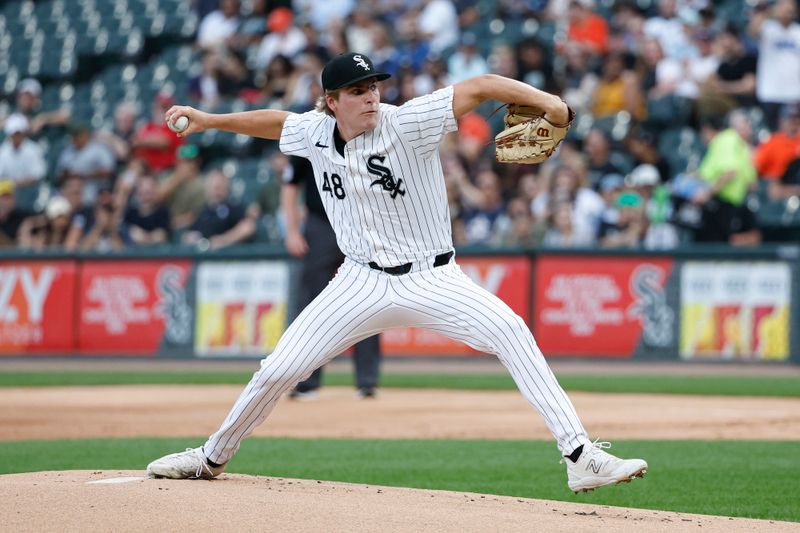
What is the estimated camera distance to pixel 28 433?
9406mm

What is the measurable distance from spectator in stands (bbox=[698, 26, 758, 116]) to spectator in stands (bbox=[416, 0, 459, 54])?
3969mm

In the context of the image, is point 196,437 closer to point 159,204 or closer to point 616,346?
point 616,346

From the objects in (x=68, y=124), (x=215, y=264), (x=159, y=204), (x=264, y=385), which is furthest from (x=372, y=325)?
(x=68, y=124)

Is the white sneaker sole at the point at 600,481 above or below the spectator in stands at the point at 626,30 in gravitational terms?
below

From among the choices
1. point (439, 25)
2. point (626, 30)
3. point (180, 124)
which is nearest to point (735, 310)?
point (626, 30)

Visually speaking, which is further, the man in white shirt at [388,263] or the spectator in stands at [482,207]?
the spectator in stands at [482,207]

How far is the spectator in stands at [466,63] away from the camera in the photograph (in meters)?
17.6

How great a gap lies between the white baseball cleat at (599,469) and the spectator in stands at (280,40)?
14.1 metres

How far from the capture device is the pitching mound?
4949mm

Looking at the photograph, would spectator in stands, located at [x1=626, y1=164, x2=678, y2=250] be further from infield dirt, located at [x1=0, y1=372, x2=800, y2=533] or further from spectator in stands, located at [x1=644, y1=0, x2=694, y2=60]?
infield dirt, located at [x1=0, y1=372, x2=800, y2=533]

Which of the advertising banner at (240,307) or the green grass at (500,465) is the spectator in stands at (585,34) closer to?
the advertising banner at (240,307)

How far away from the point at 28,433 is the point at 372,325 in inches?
174

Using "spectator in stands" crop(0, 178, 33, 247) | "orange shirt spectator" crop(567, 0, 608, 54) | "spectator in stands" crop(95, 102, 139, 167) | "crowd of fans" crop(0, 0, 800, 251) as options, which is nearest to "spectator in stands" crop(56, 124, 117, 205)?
"crowd of fans" crop(0, 0, 800, 251)

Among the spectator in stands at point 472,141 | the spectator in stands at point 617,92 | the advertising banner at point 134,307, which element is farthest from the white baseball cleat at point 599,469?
the spectator in stands at point 617,92
